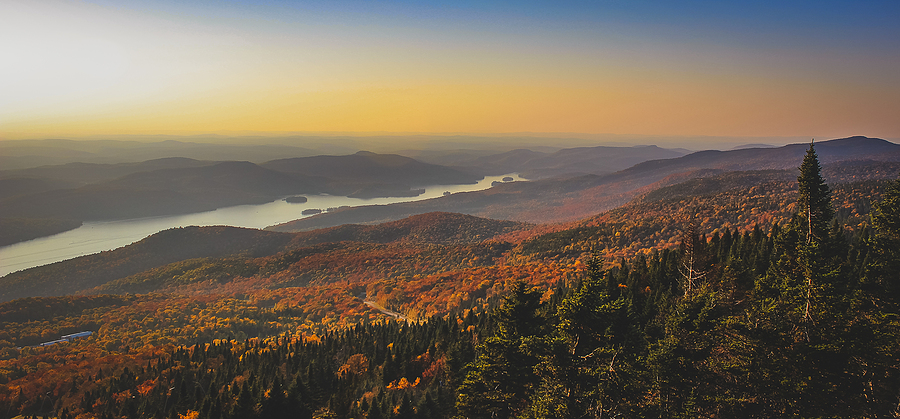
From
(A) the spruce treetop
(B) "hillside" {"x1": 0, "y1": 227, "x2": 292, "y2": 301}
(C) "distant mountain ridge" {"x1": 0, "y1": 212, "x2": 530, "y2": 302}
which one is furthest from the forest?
(B) "hillside" {"x1": 0, "y1": 227, "x2": 292, "y2": 301}

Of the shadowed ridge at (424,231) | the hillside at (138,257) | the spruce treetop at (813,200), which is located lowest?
the hillside at (138,257)

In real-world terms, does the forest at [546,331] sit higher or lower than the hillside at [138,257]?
higher

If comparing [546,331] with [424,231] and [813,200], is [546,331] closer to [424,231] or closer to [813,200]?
[813,200]

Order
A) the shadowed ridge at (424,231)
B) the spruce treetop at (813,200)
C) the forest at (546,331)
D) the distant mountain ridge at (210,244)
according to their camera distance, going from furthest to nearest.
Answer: the shadowed ridge at (424,231)
the distant mountain ridge at (210,244)
the spruce treetop at (813,200)
the forest at (546,331)

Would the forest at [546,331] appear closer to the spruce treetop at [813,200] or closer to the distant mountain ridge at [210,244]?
the spruce treetop at [813,200]

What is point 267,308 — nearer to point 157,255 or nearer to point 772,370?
point 772,370

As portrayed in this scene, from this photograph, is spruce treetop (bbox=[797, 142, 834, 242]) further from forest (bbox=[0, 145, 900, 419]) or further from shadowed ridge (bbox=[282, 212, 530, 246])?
shadowed ridge (bbox=[282, 212, 530, 246])

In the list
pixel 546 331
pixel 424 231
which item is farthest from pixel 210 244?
pixel 546 331

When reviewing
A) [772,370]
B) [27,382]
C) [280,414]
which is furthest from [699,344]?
[27,382]

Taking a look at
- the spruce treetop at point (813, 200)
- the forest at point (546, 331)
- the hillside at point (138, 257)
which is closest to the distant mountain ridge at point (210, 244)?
the hillside at point (138, 257)
